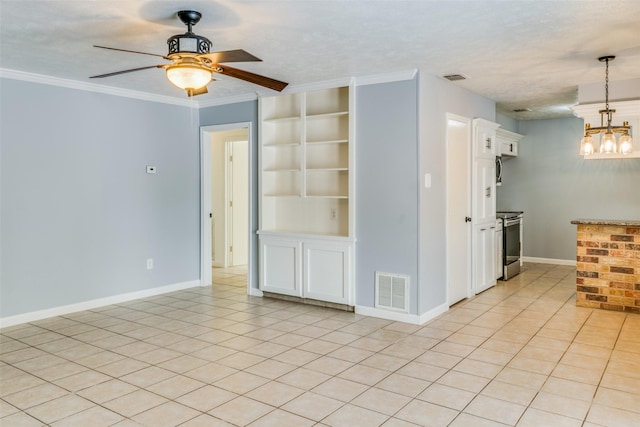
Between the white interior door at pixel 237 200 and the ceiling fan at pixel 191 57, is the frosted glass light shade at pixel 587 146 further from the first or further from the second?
the white interior door at pixel 237 200

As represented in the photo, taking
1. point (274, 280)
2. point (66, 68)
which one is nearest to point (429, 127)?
point (274, 280)

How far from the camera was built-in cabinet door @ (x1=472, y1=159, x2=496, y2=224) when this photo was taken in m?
5.64

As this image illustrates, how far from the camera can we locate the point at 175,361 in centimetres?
351

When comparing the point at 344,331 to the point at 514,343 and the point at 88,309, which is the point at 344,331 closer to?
the point at 514,343

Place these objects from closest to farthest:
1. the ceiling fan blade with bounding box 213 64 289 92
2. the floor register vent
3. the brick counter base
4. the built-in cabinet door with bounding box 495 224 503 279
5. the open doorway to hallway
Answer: the ceiling fan blade with bounding box 213 64 289 92 < the floor register vent < the brick counter base < the built-in cabinet door with bounding box 495 224 503 279 < the open doorway to hallway

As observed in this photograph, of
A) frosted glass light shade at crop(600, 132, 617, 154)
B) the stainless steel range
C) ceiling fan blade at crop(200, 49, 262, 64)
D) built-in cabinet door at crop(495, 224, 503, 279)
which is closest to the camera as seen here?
ceiling fan blade at crop(200, 49, 262, 64)

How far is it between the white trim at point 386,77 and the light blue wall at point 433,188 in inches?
4.5

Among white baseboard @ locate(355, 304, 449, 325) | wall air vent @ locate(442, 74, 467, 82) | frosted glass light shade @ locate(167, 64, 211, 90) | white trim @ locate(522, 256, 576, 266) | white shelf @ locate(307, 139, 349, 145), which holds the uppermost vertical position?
wall air vent @ locate(442, 74, 467, 82)

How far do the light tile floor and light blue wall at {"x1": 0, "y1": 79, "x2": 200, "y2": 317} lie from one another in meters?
0.42

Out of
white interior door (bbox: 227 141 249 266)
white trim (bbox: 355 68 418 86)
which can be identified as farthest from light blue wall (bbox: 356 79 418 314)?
white interior door (bbox: 227 141 249 266)

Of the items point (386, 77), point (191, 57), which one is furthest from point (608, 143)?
point (191, 57)

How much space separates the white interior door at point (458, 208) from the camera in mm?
5105

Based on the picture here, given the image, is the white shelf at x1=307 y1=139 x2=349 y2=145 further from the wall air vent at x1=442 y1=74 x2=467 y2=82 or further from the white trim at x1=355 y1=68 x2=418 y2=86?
the wall air vent at x1=442 y1=74 x2=467 y2=82

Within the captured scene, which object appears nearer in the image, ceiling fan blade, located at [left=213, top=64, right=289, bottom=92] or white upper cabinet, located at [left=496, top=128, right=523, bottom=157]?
ceiling fan blade, located at [left=213, top=64, right=289, bottom=92]
